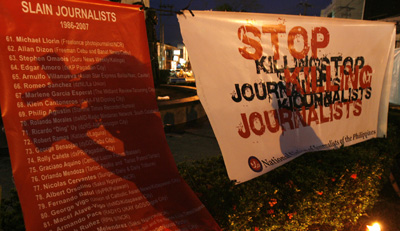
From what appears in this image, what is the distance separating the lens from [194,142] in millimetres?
7363

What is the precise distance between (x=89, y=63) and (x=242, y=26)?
144 centimetres

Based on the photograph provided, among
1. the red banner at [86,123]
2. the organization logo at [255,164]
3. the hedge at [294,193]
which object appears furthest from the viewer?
the organization logo at [255,164]

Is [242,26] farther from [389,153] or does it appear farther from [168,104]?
[168,104]

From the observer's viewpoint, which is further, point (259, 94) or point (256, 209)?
→ point (259, 94)

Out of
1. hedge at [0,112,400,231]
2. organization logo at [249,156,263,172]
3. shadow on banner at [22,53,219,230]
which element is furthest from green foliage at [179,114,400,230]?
shadow on banner at [22,53,219,230]

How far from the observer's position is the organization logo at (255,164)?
2.50 metres

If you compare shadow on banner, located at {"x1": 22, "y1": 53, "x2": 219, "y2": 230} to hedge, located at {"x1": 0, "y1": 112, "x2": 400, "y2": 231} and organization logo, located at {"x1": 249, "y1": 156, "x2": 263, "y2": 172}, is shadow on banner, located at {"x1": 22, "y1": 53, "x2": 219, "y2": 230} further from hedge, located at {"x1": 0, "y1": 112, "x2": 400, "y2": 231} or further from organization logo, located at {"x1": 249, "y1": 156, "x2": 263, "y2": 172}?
organization logo, located at {"x1": 249, "y1": 156, "x2": 263, "y2": 172}

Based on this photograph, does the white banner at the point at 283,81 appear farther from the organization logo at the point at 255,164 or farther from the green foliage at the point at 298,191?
the green foliage at the point at 298,191

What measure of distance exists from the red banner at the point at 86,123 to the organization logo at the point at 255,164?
2.19 ft

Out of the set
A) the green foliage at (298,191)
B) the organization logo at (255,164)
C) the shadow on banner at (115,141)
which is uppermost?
the shadow on banner at (115,141)

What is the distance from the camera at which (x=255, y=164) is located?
2.53 metres

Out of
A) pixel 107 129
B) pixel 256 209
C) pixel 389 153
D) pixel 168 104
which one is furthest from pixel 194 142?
pixel 107 129

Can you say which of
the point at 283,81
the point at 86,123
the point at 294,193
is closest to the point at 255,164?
the point at 294,193

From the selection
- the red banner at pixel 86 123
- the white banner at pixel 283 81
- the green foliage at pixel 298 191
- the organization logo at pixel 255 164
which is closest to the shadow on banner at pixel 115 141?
the red banner at pixel 86 123
